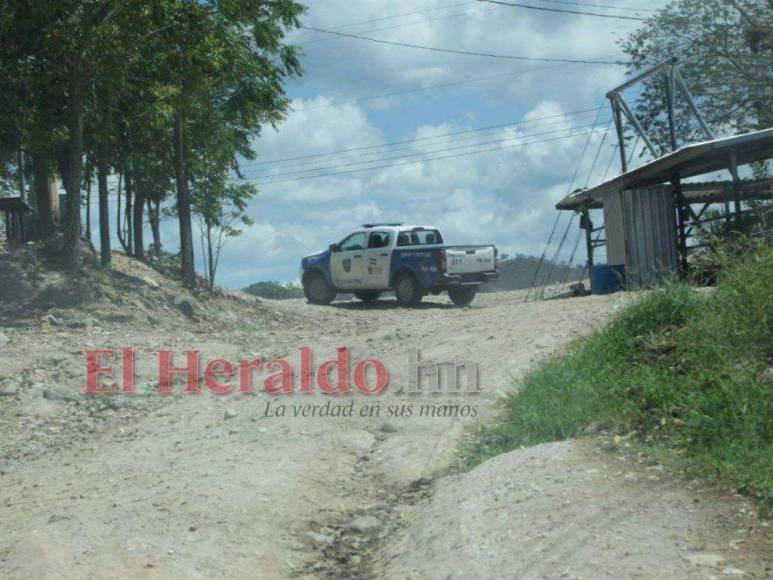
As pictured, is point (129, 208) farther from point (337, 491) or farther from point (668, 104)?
point (337, 491)

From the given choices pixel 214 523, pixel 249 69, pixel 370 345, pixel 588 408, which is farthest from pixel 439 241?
pixel 214 523

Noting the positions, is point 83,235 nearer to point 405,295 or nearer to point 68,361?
point 405,295

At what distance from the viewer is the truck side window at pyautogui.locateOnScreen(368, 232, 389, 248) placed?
74.3 ft

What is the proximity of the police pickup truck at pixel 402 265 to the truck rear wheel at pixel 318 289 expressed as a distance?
26 mm

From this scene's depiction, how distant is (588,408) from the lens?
23.6 feet

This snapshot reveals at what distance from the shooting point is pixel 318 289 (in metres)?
24.5

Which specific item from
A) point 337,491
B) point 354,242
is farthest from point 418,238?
point 337,491

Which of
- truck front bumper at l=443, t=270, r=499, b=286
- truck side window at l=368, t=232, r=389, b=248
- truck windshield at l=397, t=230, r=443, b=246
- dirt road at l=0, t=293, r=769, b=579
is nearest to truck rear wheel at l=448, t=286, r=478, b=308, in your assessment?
truck front bumper at l=443, t=270, r=499, b=286

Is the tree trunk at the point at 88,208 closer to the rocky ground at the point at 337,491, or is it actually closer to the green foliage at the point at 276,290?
the green foliage at the point at 276,290

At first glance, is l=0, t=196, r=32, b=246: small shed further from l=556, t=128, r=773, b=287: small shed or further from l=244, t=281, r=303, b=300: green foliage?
l=556, t=128, r=773, b=287: small shed

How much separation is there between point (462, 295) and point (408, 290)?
4.37 ft

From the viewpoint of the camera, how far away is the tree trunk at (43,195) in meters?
22.7

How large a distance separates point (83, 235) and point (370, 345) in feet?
58.8

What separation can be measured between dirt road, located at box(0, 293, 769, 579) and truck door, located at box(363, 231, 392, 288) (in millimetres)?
11445
